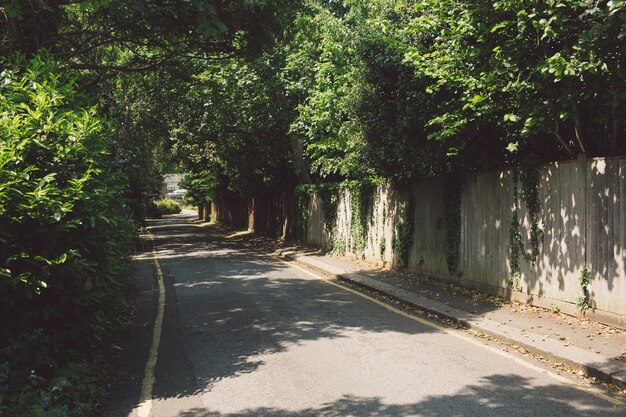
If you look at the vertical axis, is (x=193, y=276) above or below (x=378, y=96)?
below

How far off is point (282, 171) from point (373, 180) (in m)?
12.1

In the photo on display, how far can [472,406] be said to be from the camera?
4496 millimetres

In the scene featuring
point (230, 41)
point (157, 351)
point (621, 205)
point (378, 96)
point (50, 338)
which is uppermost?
point (230, 41)

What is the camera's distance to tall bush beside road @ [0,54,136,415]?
170 inches

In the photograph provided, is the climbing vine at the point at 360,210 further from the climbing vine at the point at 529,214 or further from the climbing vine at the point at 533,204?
the climbing vine at the point at 533,204

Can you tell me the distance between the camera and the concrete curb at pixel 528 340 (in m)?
5.29

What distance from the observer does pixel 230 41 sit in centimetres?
972

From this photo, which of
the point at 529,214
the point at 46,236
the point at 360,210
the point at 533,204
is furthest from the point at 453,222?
the point at 46,236

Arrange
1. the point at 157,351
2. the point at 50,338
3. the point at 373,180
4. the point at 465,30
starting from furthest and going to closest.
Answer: the point at 373,180 → the point at 465,30 → the point at 157,351 → the point at 50,338

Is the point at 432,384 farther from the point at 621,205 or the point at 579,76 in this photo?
the point at 579,76

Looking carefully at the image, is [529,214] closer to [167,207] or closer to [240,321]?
[240,321]

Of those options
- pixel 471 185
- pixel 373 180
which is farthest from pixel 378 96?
pixel 373 180

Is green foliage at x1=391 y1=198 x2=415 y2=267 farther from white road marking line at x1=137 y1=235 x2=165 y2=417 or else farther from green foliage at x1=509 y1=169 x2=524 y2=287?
white road marking line at x1=137 y1=235 x2=165 y2=417

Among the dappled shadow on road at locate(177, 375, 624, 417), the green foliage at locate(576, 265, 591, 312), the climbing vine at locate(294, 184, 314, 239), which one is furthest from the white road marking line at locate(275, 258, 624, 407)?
the climbing vine at locate(294, 184, 314, 239)
